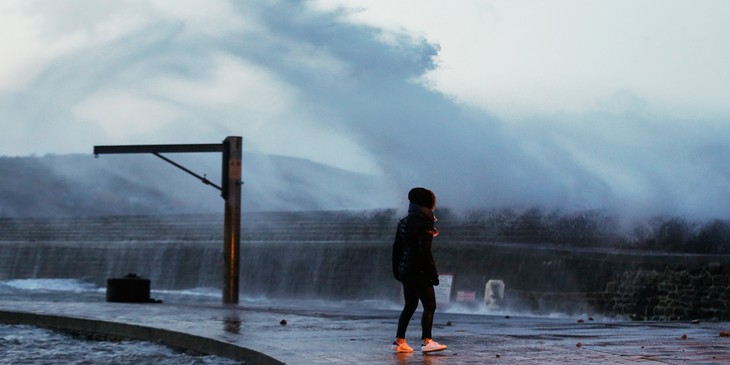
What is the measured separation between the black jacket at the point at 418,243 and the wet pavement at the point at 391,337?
767mm

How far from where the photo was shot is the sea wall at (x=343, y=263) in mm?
23984

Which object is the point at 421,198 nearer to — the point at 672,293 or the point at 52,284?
the point at 672,293

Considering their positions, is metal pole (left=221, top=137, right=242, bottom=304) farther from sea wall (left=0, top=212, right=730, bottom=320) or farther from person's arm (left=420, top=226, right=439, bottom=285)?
person's arm (left=420, top=226, right=439, bottom=285)

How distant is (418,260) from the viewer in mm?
11039

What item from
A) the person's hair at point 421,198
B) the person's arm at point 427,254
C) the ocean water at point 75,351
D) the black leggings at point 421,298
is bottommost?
the ocean water at point 75,351

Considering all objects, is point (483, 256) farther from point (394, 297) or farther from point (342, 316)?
point (342, 316)

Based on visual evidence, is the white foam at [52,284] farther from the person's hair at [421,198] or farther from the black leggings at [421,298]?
the person's hair at [421,198]

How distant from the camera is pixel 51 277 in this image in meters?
51.7

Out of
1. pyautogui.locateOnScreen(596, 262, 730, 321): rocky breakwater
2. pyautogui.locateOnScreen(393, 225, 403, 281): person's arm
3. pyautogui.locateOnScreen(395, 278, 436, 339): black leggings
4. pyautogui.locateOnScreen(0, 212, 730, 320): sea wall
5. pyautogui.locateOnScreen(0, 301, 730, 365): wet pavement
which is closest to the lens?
pyautogui.locateOnScreen(0, 301, 730, 365): wet pavement

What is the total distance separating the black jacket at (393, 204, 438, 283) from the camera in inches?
432

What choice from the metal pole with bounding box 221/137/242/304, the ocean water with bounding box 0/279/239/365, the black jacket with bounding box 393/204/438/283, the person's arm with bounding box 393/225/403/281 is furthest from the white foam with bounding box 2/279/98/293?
the black jacket with bounding box 393/204/438/283

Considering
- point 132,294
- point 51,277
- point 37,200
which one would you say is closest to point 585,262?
point 132,294

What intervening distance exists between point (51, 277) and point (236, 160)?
30003mm

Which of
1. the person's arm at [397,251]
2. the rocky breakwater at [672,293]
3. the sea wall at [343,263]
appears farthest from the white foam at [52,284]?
the person's arm at [397,251]
